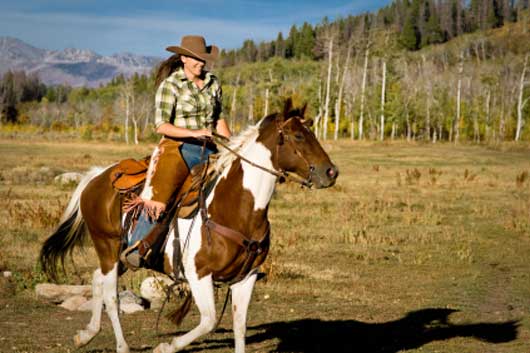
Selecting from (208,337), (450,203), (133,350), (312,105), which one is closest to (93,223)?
A: (133,350)

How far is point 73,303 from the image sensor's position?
11.1 m

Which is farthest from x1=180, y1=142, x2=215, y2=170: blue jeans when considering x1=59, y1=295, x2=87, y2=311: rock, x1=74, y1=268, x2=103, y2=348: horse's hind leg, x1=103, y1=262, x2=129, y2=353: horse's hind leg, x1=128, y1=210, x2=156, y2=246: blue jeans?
x1=59, y1=295, x2=87, y2=311: rock

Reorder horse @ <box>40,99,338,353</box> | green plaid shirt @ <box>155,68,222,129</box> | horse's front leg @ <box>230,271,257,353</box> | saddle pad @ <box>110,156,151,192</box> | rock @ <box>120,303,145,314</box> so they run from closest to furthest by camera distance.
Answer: horse @ <box>40,99,338,353</box> < horse's front leg @ <box>230,271,257,353</box> < green plaid shirt @ <box>155,68,222,129</box> < saddle pad @ <box>110,156,151,192</box> < rock @ <box>120,303,145,314</box>

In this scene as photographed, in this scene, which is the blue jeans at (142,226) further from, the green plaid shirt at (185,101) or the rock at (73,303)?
the rock at (73,303)

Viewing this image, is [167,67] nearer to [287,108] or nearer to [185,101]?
[185,101]

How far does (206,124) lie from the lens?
7199mm

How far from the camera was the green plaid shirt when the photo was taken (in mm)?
6961

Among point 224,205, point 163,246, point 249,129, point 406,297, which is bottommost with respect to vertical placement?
point 406,297

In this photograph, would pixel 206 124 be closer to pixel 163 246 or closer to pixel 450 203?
pixel 163 246

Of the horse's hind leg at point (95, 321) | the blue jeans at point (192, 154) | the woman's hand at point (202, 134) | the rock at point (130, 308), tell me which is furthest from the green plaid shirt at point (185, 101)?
the rock at point (130, 308)

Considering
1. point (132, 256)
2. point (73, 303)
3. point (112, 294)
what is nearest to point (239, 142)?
point (132, 256)

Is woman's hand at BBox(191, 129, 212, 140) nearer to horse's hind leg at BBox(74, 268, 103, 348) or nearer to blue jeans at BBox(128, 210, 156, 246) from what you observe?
blue jeans at BBox(128, 210, 156, 246)

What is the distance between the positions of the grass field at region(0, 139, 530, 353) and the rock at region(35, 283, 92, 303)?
0.22 m

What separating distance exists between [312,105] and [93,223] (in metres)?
87.7
